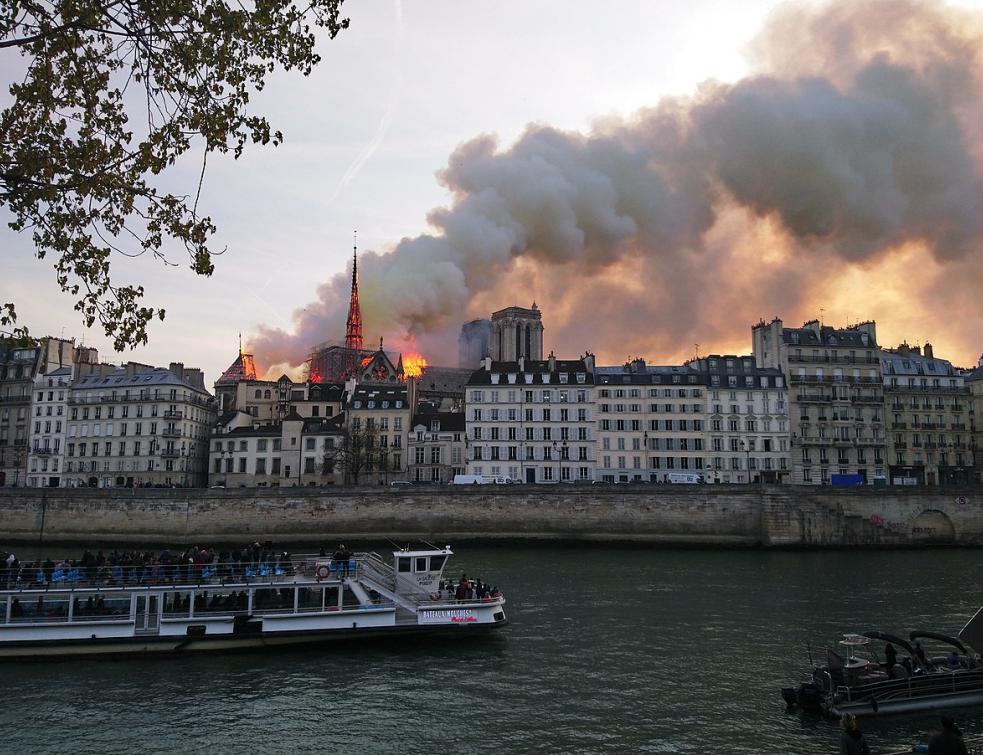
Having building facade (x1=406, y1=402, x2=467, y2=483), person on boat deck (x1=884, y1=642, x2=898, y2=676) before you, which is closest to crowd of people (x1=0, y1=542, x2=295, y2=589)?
person on boat deck (x1=884, y1=642, x2=898, y2=676)

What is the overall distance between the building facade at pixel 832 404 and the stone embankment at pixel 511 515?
19.6m

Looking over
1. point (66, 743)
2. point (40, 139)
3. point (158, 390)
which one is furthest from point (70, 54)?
point (158, 390)

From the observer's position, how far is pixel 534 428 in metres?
78.1

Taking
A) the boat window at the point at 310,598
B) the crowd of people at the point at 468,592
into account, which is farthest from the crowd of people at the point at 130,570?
the crowd of people at the point at 468,592

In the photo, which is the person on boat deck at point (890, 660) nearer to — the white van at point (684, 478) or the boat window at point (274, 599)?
the boat window at point (274, 599)

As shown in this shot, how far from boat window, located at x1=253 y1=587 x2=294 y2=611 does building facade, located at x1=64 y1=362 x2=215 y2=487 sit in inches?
2318

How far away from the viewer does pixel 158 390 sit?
8300 centimetres

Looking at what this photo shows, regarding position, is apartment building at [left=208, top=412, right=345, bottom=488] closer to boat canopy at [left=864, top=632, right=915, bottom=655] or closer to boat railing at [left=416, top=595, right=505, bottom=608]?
boat railing at [left=416, top=595, right=505, bottom=608]

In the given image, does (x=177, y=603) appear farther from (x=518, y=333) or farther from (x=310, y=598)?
(x=518, y=333)

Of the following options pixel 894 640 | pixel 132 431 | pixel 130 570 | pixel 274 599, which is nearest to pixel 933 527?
pixel 894 640

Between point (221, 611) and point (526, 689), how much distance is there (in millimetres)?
11298

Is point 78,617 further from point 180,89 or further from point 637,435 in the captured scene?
point 637,435

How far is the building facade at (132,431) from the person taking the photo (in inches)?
3233

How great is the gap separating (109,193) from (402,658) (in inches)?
785
